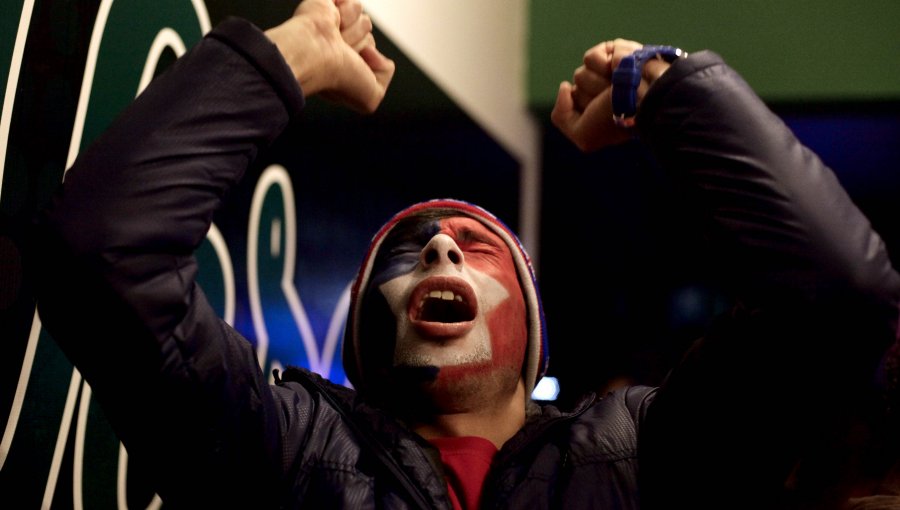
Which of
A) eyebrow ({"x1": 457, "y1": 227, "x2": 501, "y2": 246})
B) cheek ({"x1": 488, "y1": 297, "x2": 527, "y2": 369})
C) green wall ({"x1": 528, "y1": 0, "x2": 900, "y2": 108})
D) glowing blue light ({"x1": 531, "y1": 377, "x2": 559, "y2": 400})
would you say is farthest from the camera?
glowing blue light ({"x1": 531, "y1": 377, "x2": 559, "y2": 400})

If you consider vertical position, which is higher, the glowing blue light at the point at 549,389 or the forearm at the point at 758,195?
the forearm at the point at 758,195

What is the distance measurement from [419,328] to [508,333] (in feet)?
0.47

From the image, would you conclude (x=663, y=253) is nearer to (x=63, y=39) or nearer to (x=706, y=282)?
(x=706, y=282)

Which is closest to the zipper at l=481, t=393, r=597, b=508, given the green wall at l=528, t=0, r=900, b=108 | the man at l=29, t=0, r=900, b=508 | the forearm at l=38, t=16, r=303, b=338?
the man at l=29, t=0, r=900, b=508

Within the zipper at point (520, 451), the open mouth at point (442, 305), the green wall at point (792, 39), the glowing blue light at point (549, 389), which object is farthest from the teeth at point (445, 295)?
the glowing blue light at point (549, 389)

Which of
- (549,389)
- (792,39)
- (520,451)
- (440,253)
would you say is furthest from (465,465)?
(549,389)

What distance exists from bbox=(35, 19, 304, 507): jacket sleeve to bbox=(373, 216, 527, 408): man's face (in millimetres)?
317

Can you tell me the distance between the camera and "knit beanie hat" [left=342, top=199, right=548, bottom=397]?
1.38 metres

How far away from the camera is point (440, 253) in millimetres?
1343

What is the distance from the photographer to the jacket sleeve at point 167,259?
86cm

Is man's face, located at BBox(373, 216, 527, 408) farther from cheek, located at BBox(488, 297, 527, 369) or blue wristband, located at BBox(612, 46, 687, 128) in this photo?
blue wristband, located at BBox(612, 46, 687, 128)

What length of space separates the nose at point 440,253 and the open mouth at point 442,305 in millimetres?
36

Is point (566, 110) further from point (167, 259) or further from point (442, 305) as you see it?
point (167, 259)

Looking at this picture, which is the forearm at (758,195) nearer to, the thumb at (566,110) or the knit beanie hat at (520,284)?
the thumb at (566,110)
